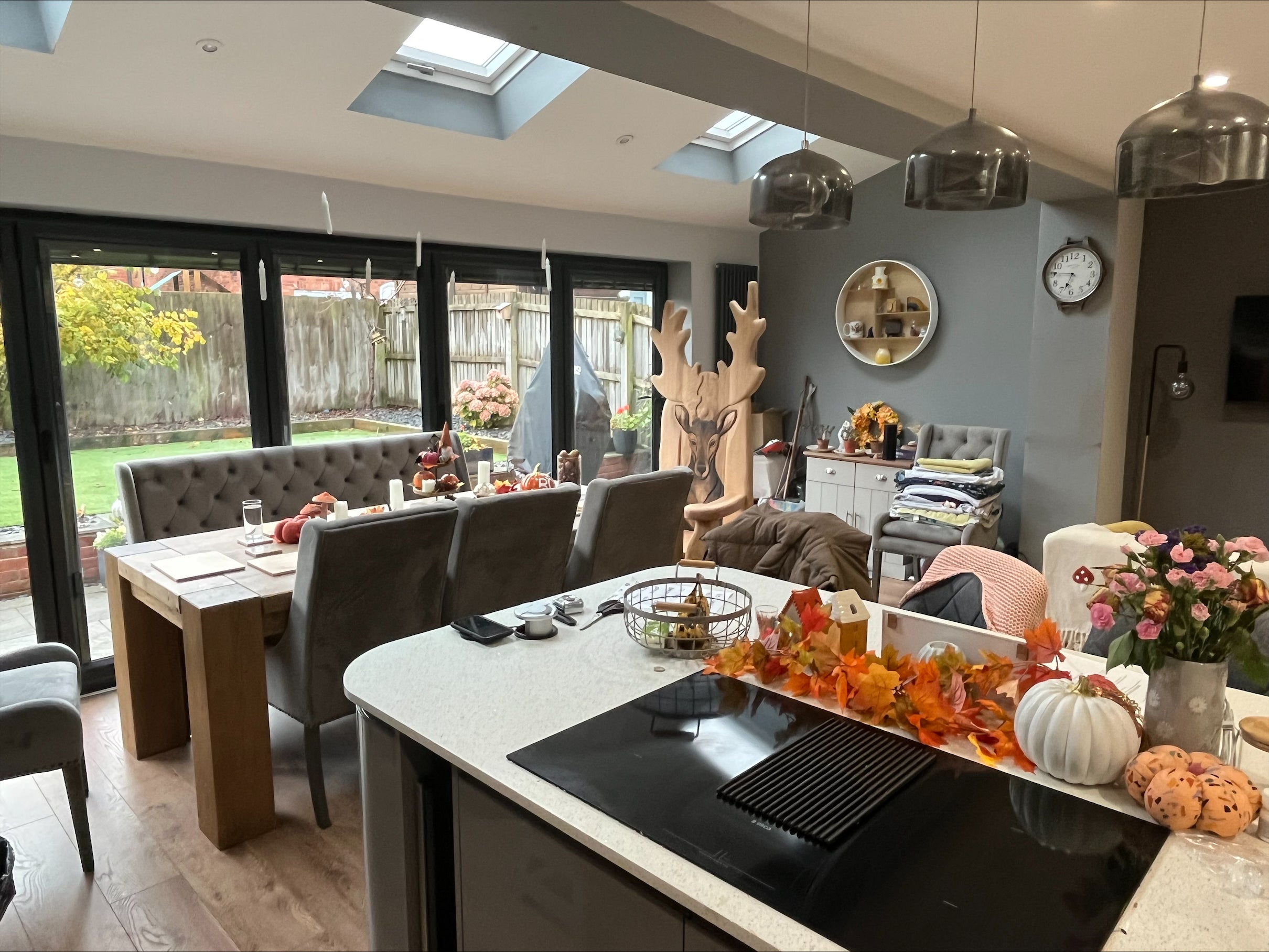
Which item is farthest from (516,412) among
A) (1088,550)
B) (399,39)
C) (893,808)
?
(893,808)

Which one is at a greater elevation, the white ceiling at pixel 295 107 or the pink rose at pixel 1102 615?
the white ceiling at pixel 295 107

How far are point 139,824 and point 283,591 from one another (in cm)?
88

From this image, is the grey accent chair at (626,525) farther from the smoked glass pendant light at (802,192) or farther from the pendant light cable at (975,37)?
the pendant light cable at (975,37)

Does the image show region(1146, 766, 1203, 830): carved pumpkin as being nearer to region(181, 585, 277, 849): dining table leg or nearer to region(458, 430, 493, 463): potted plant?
region(181, 585, 277, 849): dining table leg

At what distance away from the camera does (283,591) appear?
2576 millimetres

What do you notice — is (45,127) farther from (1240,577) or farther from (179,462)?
(1240,577)

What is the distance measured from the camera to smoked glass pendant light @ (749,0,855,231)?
1.82 meters

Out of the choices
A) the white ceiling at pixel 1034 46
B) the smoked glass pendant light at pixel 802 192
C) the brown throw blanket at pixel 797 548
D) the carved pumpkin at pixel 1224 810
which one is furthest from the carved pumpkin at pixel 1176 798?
the white ceiling at pixel 1034 46

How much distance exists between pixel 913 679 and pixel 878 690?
80 millimetres

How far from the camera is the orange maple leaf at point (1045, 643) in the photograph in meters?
1.49

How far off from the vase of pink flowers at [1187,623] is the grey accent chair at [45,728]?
2.48m

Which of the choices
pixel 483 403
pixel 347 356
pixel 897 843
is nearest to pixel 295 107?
pixel 347 356

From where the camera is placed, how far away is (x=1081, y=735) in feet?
3.96

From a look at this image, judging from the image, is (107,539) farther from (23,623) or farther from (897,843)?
(897,843)
